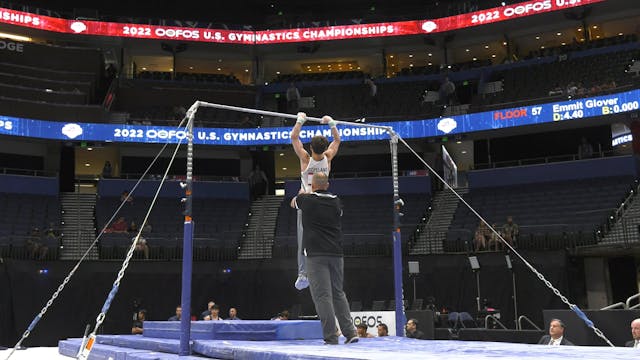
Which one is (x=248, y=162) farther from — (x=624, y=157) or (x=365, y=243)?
(x=624, y=157)

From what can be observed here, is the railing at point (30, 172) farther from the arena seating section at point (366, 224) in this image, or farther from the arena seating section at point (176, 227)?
the arena seating section at point (366, 224)

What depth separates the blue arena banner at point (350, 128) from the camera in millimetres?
26625

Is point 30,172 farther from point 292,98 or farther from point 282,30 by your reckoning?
point 282,30

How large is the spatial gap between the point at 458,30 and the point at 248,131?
38.7ft

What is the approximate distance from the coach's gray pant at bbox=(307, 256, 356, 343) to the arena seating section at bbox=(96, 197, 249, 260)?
57.5 ft

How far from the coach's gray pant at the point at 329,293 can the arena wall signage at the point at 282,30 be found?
88.1ft

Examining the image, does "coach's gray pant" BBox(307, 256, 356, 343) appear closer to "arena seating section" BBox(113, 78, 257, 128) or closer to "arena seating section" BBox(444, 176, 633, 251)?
"arena seating section" BBox(444, 176, 633, 251)

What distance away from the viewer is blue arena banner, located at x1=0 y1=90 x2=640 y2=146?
26.6 meters

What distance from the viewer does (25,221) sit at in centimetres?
2573

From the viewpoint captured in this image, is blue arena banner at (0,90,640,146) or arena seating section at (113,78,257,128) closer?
blue arena banner at (0,90,640,146)

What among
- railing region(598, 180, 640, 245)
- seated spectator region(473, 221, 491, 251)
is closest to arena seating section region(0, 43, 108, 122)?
seated spectator region(473, 221, 491, 251)

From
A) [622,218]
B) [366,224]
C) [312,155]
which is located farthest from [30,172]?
[312,155]

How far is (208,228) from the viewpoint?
90.8 feet

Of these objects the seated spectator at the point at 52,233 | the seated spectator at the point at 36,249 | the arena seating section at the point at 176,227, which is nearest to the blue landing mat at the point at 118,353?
the seated spectator at the point at 36,249
